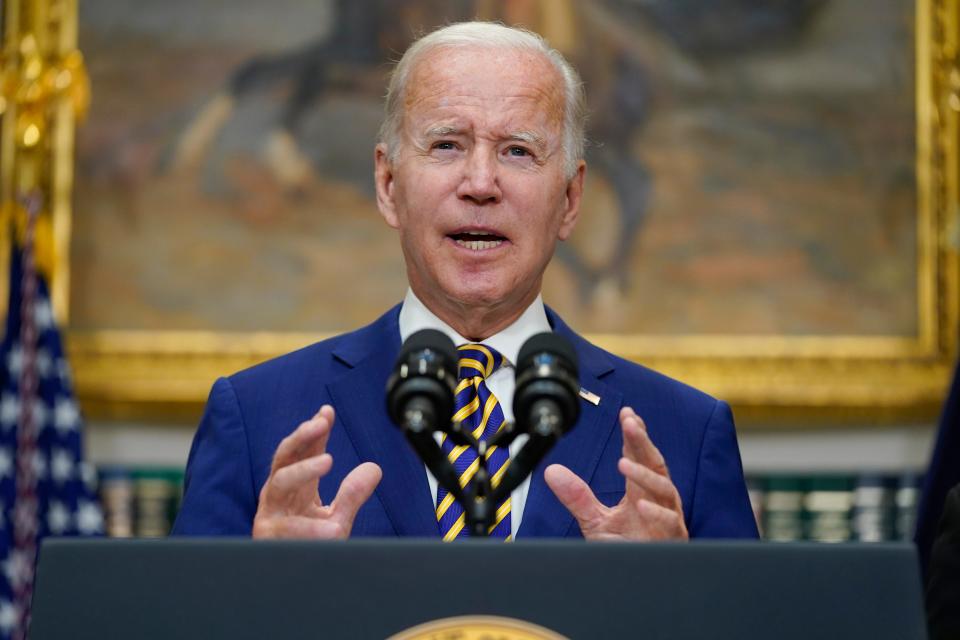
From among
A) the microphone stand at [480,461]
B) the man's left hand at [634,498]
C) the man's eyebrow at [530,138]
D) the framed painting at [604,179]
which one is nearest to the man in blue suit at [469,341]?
the man's eyebrow at [530,138]

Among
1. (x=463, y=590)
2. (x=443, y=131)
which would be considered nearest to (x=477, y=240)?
(x=443, y=131)

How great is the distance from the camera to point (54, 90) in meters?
6.22

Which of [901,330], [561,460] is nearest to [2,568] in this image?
[561,460]

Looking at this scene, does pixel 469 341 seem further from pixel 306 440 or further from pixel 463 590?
pixel 463 590

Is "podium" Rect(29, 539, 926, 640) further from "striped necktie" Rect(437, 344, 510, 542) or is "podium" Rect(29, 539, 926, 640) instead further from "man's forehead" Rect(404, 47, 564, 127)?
"man's forehead" Rect(404, 47, 564, 127)

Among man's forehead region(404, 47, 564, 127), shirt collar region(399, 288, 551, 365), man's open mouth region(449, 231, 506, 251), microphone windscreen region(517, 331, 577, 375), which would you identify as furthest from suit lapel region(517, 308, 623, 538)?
microphone windscreen region(517, 331, 577, 375)

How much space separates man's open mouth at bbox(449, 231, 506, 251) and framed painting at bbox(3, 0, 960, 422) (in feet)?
10.8

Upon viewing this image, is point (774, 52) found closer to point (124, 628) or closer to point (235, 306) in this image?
point (235, 306)

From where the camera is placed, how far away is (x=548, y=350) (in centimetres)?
210

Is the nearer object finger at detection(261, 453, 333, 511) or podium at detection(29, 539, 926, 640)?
podium at detection(29, 539, 926, 640)

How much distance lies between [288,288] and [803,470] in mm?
2389

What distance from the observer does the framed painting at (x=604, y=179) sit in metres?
6.43

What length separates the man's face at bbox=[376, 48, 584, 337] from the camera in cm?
313

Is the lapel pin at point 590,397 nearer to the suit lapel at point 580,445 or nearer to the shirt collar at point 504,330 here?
the suit lapel at point 580,445
